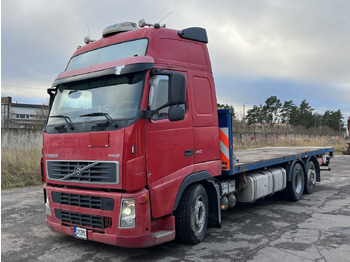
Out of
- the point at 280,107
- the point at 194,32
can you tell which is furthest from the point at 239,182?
the point at 280,107

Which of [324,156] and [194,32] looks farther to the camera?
[324,156]

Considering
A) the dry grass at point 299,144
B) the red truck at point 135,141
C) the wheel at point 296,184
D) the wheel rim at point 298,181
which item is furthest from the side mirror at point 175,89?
the dry grass at point 299,144

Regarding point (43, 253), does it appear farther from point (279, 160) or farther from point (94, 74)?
point (279, 160)

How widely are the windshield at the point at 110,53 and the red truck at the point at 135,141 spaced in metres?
0.02

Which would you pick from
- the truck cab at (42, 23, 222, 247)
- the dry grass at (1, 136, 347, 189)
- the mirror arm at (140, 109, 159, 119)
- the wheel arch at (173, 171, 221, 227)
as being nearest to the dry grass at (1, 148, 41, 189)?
the dry grass at (1, 136, 347, 189)

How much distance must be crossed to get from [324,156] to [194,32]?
7042mm

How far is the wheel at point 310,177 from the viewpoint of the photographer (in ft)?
28.6

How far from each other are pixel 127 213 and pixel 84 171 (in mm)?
816

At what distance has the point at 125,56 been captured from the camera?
4578 mm

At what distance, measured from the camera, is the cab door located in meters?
4.16

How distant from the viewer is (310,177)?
8.94 meters

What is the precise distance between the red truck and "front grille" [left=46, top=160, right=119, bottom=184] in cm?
1

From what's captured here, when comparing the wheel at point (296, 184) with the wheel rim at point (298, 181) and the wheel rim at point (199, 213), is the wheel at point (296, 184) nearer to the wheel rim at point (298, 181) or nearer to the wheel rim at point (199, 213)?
the wheel rim at point (298, 181)

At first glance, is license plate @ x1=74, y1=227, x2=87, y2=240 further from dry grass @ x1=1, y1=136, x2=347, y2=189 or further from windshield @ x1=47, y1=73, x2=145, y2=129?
dry grass @ x1=1, y1=136, x2=347, y2=189
